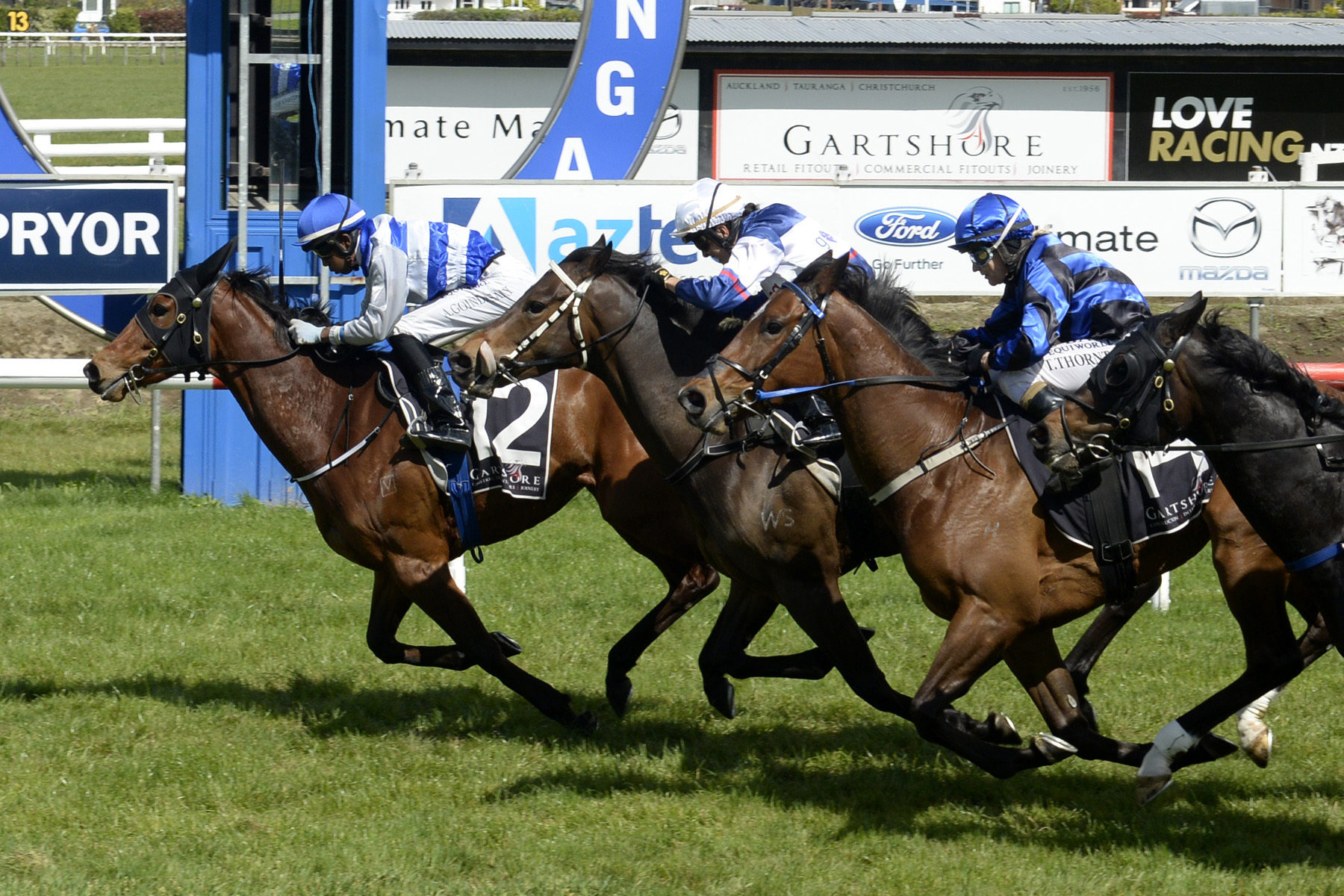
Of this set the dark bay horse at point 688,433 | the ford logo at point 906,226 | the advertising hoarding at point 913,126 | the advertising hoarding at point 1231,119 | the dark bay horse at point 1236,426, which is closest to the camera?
the dark bay horse at point 1236,426

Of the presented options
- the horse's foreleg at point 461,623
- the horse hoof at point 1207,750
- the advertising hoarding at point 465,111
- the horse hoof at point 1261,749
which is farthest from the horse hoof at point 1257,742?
the advertising hoarding at point 465,111

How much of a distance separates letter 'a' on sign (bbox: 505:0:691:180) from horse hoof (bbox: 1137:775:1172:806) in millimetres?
6115

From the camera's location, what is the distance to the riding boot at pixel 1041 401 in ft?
15.0

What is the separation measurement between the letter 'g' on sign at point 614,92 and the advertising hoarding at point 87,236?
9.07 ft

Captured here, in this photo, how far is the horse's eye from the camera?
14.2ft

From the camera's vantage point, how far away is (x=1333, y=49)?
20.5m

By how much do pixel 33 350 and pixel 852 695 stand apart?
31.8ft

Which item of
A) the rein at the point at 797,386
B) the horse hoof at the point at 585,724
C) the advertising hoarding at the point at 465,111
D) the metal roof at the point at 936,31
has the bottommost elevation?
the horse hoof at the point at 585,724

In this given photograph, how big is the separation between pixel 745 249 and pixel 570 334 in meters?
0.73

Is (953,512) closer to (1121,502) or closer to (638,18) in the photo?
(1121,502)

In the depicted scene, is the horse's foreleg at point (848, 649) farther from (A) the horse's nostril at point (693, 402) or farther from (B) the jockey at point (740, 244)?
(B) the jockey at point (740, 244)

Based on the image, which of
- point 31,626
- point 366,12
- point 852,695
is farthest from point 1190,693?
point 366,12

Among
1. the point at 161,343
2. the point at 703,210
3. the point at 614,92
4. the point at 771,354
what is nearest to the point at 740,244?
the point at 703,210

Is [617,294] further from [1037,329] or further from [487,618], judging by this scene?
[487,618]
